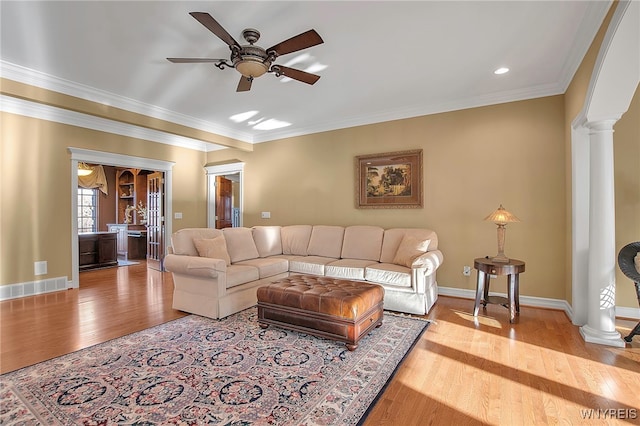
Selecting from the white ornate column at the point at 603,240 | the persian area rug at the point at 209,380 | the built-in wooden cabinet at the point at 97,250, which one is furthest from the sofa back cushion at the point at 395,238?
the built-in wooden cabinet at the point at 97,250

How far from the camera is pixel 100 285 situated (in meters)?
5.00

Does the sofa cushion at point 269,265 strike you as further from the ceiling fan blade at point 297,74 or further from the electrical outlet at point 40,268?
the electrical outlet at point 40,268

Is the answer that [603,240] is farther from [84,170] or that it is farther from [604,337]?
[84,170]

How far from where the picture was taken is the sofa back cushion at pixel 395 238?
4098mm

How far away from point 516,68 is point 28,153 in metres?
6.44

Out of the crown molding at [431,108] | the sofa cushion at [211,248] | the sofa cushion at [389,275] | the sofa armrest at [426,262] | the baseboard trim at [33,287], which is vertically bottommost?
the baseboard trim at [33,287]

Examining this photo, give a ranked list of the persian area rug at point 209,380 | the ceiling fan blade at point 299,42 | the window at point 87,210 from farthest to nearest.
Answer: the window at point 87,210 < the ceiling fan blade at point 299,42 < the persian area rug at point 209,380

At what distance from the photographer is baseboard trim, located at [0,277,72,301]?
13.5 feet

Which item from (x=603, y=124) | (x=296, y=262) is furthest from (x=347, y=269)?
(x=603, y=124)

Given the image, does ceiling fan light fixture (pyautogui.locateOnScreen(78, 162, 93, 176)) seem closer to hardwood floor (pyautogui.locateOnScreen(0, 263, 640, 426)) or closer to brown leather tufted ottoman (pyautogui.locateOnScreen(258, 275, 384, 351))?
hardwood floor (pyautogui.locateOnScreen(0, 263, 640, 426))

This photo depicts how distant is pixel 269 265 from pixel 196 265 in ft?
3.36

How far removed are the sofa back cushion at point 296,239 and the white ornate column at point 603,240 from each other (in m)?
3.49

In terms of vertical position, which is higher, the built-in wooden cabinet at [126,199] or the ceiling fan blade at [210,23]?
the ceiling fan blade at [210,23]

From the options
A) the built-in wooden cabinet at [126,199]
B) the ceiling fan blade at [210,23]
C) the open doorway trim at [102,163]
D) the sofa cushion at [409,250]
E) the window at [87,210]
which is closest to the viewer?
the ceiling fan blade at [210,23]
